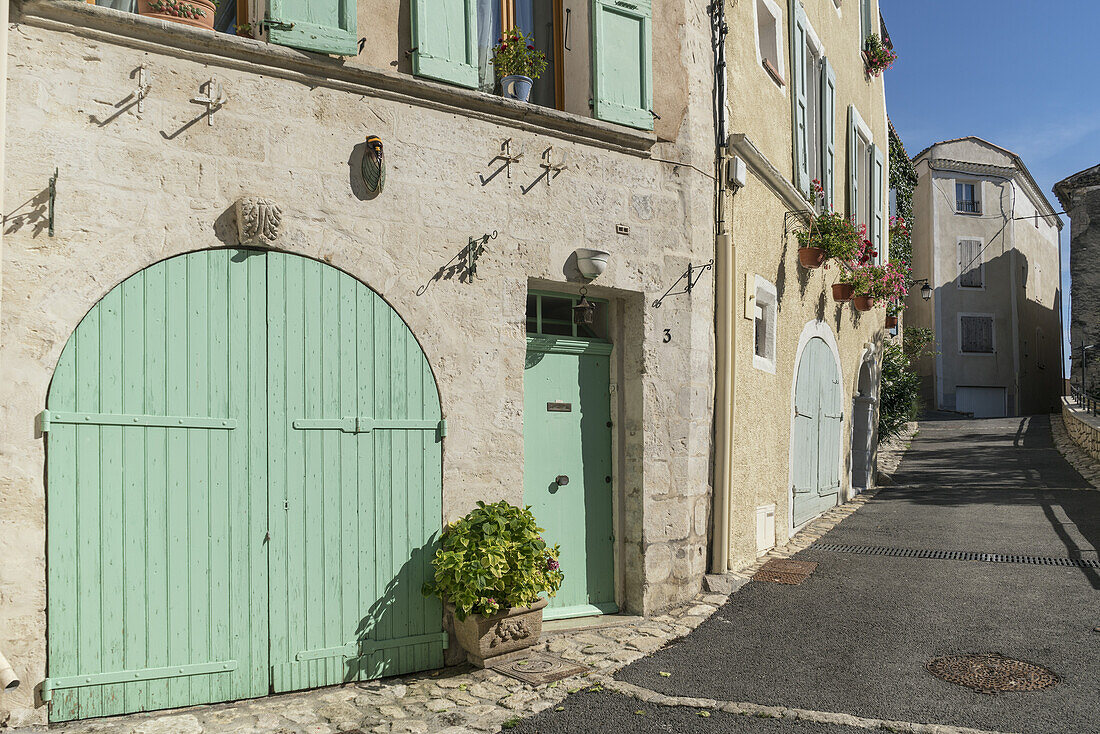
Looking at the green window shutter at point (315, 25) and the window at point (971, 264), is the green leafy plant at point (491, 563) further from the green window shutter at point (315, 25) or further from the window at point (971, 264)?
the window at point (971, 264)

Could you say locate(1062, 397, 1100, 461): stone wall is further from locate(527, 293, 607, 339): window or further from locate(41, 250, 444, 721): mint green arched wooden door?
locate(41, 250, 444, 721): mint green arched wooden door

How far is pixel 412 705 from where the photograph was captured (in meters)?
4.61

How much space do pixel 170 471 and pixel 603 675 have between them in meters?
2.67

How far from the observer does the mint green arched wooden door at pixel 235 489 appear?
423 cm

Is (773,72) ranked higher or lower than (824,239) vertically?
higher

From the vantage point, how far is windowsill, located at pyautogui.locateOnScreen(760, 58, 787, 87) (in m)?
8.57

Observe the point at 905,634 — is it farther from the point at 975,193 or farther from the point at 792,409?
the point at 975,193

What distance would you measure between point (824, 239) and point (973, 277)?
23453 mm

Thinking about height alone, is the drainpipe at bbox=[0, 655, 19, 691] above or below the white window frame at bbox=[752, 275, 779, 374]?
below

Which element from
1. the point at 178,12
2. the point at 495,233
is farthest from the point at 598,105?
the point at 178,12

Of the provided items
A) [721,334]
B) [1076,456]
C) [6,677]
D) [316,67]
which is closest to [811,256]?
[721,334]

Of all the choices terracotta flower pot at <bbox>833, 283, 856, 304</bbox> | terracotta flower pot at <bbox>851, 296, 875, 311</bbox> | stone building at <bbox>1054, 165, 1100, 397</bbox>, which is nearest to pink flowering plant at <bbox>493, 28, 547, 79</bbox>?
terracotta flower pot at <bbox>833, 283, 856, 304</bbox>

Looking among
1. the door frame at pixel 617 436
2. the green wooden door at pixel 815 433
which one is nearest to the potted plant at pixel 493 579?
the door frame at pixel 617 436

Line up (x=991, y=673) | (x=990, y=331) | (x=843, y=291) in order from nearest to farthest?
(x=991, y=673), (x=843, y=291), (x=990, y=331)
